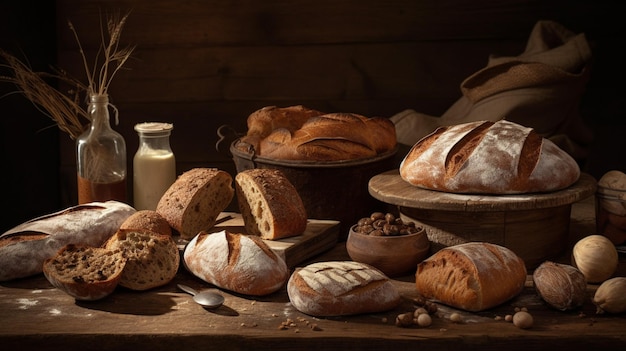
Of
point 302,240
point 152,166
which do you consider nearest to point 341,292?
point 302,240

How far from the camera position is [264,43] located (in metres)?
3.82

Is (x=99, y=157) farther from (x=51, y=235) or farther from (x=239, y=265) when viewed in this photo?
(x=239, y=265)

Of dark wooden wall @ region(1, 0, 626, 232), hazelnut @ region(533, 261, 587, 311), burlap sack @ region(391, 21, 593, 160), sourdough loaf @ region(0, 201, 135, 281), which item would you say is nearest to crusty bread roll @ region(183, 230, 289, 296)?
sourdough loaf @ region(0, 201, 135, 281)

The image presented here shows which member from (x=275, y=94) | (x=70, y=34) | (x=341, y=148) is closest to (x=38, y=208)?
(x=70, y=34)

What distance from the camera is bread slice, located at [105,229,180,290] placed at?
2.21 m

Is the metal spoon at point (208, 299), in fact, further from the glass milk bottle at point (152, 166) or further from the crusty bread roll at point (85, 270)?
the glass milk bottle at point (152, 166)

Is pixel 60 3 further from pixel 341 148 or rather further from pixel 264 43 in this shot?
pixel 341 148

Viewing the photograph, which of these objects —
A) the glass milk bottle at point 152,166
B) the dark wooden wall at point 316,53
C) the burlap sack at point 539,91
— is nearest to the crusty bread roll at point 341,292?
the glass milk bottle at point 152,166

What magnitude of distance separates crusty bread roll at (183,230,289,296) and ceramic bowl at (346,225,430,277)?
21cm

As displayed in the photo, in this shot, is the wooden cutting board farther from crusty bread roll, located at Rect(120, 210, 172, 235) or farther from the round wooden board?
the round wooden board

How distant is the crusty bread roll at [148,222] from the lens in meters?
2.38

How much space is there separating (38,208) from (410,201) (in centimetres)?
204

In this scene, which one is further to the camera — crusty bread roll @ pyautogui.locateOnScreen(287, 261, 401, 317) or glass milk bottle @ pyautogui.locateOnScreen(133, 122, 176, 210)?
glass milk bottle @ pyautogui.locateOnScreen(133, 122, 176, 210)

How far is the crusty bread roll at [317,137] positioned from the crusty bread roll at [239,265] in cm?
48
